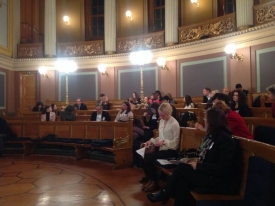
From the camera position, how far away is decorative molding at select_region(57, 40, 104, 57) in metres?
12.8

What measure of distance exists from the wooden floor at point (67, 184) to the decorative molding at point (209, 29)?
19.5 ft

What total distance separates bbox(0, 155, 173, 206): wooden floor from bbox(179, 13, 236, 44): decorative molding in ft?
19.5

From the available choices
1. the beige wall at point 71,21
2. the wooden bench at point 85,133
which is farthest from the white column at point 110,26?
the wooden bench at point 85,133

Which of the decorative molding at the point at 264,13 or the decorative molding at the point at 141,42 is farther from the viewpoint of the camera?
the decorative molding at the point at 141,42

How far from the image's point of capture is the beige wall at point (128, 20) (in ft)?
44.5

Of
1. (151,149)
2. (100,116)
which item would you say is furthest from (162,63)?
(151,149)

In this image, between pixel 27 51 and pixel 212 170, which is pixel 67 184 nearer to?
pixel 212 170

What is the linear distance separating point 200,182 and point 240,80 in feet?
22.8

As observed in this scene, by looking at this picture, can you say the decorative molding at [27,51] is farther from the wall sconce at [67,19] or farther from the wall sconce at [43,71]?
the wall sconce at [67,19]

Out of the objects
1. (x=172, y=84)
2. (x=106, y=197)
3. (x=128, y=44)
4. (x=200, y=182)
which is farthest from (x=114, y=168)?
(x=128, y=44)

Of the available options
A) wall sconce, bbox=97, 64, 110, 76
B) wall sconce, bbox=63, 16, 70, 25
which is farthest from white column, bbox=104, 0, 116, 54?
wall sconce, bbox=63, 16, 70, 25

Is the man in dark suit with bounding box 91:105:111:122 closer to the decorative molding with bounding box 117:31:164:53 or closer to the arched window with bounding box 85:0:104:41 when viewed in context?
the decorative molding with bounding box 117:31:164:53

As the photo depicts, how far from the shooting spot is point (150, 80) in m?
11.7

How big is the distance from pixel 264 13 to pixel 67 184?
23.0 ft
